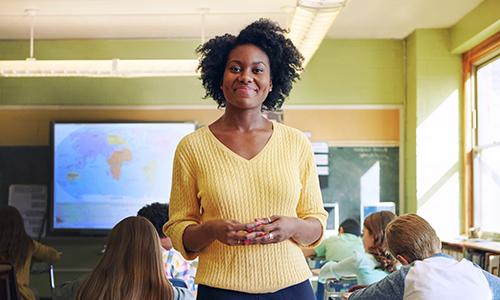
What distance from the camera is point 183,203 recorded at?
1.57m

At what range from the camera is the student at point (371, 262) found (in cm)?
397

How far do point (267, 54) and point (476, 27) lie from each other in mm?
4831

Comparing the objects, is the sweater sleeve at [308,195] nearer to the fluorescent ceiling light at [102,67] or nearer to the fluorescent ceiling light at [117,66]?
the fluorescent ceiling light at [117,66]

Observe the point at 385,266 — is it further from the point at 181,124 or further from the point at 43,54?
the point at 43,54

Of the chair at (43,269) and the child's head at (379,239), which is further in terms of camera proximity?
the chair at (43,269)

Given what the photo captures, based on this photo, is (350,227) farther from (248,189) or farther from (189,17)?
(248,189)

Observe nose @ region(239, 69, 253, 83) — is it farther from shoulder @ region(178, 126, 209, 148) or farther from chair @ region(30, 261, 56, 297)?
chair @ region(30, 261, 56, 297)

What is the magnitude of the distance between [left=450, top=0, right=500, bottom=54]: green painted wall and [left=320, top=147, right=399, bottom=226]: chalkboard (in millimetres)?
1210

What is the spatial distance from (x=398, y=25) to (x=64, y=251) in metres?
3.75

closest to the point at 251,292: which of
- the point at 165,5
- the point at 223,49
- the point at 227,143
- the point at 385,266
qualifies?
the point at 227,143

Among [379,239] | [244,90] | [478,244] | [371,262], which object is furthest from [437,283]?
[478,244]

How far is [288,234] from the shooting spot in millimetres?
1448

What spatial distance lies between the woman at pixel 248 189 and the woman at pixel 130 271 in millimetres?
1301

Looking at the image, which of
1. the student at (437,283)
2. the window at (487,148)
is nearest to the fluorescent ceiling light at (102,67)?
the window at (487,148)
